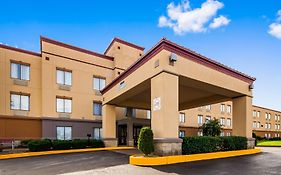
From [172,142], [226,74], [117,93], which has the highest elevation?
[226,74]

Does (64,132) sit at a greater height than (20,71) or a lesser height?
lesser

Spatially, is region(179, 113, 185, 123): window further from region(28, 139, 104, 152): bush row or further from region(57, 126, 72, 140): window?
region(57, 126, 72, 140): window

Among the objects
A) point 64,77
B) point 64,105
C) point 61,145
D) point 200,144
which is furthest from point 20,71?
point 200,144

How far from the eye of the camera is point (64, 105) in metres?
25.5

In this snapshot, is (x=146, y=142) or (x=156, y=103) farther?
(x=156, y=103)

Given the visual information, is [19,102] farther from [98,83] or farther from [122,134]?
[122,134]

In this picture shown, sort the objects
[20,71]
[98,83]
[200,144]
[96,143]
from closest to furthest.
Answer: [200,144], [96,143], [20,71], [98,83]

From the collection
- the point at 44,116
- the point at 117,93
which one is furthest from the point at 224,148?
the point at 44,116

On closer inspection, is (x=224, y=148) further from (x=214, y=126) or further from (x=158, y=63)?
(x=214, y=126)

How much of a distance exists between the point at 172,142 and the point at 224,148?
545 centimetres

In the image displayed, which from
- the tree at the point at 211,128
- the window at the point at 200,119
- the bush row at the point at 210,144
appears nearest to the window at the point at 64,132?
the bush row at the point at 210,144

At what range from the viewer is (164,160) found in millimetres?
11648

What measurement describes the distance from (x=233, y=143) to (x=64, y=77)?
18104 millimetres

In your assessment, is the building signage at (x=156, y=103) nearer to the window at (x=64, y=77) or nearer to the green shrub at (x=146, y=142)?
the green shrub at (x=146, y=142)
